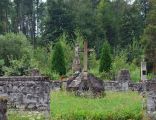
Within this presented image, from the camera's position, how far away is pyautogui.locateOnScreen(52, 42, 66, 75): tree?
46.1 m

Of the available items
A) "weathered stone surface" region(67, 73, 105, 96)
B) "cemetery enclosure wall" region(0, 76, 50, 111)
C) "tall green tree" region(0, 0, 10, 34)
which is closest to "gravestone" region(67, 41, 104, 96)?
"weathered stone surface" region(67, 73, 105, 96)

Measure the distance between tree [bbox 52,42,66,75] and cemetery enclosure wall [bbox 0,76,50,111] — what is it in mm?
29032

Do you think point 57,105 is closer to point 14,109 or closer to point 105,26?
point 14,109

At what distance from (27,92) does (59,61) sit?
30589 millimetres

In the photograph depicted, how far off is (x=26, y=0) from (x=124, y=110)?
250ft

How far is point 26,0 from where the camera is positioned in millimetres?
92500

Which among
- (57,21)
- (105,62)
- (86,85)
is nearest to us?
(86,85)

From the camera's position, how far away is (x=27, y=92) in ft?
54.2

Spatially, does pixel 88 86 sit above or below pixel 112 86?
above

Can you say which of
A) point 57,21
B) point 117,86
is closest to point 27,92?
point 117,86

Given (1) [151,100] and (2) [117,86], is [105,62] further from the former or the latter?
(1) [151,100]

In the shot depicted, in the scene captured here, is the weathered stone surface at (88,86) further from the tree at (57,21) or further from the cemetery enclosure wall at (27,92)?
the tree at (57,21)

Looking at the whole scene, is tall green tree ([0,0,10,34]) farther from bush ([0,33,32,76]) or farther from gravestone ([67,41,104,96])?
gravestone ([67,41,104,96])

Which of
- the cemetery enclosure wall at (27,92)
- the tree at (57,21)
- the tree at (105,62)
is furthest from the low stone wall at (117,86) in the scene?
the tree at (57,21)
